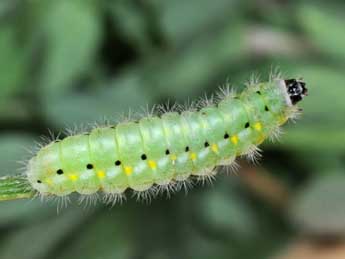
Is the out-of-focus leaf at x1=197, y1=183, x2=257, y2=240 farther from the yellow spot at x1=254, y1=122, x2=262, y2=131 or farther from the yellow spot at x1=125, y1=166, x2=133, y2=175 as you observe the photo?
the yellow spot at x1=125, y1=166, x2=133, y2=175

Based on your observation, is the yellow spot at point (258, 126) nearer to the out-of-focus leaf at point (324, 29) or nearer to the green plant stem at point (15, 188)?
the green plant stem at point (15, 188)

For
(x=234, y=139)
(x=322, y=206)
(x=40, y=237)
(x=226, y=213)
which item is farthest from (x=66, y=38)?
(x=234, y=139)

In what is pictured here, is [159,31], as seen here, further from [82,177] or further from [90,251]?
[82,177]

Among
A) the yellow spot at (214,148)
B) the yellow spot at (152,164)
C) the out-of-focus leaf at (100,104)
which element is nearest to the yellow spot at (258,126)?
the yellow spot at (214,148)

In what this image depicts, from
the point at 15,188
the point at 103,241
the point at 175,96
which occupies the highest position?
the point at 175,96

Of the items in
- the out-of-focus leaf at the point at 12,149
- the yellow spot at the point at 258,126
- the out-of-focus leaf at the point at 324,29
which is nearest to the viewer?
the yellow spot at the point at 258,126

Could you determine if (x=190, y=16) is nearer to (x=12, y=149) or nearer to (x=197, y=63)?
(x=197, y=63)

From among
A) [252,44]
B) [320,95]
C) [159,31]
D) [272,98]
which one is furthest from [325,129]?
[272,98]
